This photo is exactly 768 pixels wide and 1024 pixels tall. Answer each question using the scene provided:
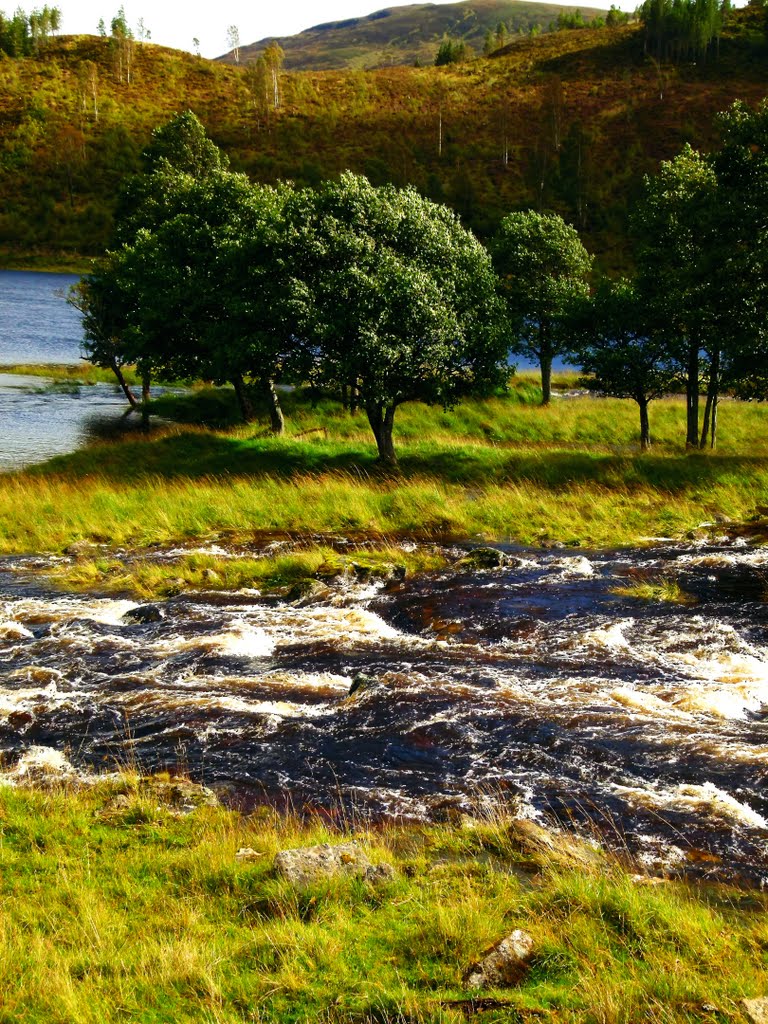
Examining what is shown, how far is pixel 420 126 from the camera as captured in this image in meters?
159

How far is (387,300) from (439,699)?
21.0 m

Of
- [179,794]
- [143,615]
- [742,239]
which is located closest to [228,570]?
[143,615]

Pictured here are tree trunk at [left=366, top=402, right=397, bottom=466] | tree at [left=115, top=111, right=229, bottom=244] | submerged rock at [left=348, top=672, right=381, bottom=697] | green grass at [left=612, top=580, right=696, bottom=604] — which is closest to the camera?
submerged rock at [left=348, top=672, right=381, bottom=697]

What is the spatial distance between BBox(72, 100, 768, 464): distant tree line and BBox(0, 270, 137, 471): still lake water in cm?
592

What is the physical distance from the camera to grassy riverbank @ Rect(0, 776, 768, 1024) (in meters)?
6.05

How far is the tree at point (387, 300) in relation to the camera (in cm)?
3120

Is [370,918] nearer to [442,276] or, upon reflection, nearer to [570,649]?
[570,649]

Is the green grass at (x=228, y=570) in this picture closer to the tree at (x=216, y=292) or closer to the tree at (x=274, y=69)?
the tree at (x=216, y=292)

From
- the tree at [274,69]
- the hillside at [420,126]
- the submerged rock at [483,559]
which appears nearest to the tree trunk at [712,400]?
the submerged rock at [483,559]

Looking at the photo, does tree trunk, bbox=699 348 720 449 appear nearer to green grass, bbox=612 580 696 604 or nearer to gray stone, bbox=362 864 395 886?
green grass, bbox=612 580 696 604

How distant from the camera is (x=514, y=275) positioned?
52.0 metres

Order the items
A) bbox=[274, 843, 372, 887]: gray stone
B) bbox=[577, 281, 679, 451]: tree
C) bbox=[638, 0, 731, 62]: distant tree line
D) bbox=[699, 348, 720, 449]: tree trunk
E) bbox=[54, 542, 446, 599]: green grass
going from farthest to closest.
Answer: bbox=[638, 0, 731, 62]: distant tree line
bbox=[577, 281, 679, 451]: tree
bbox=[699, 348, 720, 449]: tree trunk
bbox=[54, 542, 446, 599]: green grass
bbox=[274, 843, 372, 887]: gray stone

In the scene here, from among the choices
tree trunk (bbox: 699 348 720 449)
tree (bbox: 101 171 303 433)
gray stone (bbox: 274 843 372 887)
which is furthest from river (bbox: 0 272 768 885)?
tree trunk (bbox: 699 348 720 449)

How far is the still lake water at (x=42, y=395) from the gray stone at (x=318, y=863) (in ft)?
98.1
